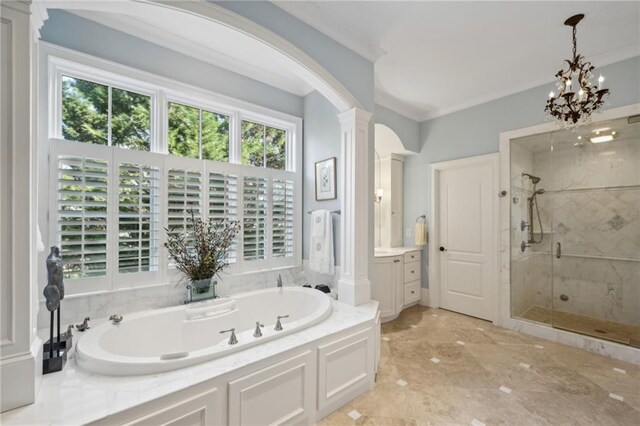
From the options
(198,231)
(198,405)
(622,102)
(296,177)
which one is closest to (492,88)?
(622,102)

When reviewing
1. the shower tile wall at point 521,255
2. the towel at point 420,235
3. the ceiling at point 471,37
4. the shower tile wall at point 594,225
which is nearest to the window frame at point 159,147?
the ceiling at point 471,37

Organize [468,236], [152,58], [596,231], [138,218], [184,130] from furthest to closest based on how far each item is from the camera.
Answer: [468,236], [596,231], [184,130], [152,58], [138,218]

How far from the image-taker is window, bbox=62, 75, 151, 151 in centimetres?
198

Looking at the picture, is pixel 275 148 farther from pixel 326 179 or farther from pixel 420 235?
pixel 420 235

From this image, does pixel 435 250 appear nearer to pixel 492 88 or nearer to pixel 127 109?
pixel 492 88

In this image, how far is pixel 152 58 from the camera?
226 centimetres

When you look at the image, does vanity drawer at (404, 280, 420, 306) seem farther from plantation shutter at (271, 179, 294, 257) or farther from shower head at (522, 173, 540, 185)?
shower head at (522, 173, 540, 185)

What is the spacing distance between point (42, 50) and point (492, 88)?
4.26 meters

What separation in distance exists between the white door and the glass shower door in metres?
0.63

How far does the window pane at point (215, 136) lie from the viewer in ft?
8.55

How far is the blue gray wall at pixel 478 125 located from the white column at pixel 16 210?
403cm

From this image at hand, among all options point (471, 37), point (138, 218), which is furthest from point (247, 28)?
point (471, 37)

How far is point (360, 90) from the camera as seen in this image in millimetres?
2463

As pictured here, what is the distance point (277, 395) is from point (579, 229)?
3.74 metres
